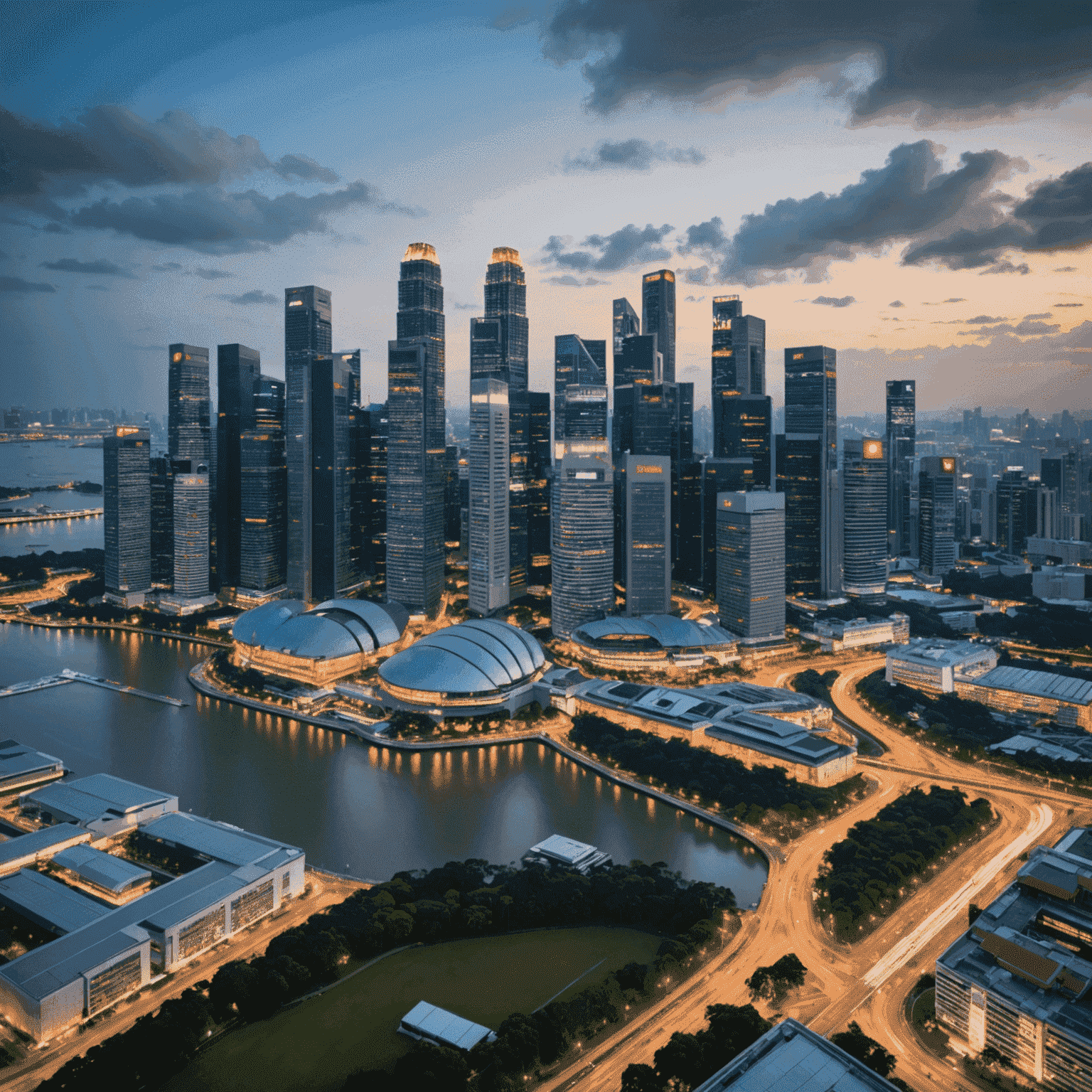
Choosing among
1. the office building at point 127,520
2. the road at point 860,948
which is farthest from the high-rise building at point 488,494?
the road at point 860,948

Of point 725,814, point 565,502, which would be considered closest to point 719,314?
point 565,502

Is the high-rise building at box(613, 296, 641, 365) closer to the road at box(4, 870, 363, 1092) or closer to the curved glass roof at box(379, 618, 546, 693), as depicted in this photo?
the curved glass roof at box(379, 618, 546, 693)

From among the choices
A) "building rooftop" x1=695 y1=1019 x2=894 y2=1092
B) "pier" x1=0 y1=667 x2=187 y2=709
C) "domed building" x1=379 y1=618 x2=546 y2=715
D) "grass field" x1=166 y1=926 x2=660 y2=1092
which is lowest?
"grass field" x1=166 y1=926 x2=660 y2=1092

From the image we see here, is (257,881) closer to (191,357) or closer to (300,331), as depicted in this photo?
(191,357)

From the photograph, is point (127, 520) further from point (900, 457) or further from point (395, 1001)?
point (900, 457)

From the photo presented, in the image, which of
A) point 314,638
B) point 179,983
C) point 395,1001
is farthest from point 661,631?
point 179,983

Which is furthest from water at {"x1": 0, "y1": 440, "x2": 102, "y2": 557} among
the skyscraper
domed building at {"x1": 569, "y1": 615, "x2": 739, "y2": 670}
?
domed building at {"x1": 569, "y1": 615, "x2": 739, "y2": 670}
